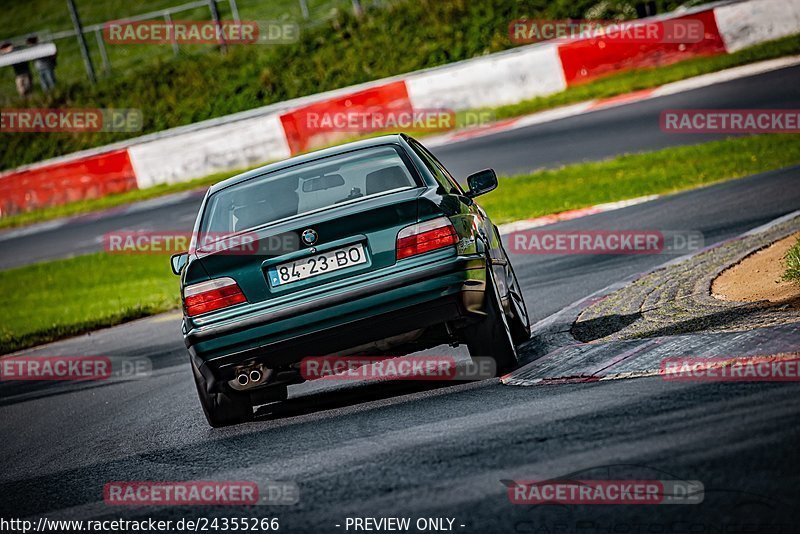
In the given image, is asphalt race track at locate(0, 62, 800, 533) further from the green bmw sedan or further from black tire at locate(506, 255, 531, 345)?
black tire at locate(506, 255, 531, 345)

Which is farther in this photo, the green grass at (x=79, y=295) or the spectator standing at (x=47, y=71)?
the spectator standing at (x=47, y=71)

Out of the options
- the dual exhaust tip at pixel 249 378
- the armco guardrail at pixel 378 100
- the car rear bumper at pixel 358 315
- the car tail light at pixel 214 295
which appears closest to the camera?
the car rear bumper at pixel 358 315

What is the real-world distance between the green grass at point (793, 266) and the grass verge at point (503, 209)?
269 inches

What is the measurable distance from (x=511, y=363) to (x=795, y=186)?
680cm

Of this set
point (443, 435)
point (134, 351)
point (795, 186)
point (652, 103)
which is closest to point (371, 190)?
point (443, 435)

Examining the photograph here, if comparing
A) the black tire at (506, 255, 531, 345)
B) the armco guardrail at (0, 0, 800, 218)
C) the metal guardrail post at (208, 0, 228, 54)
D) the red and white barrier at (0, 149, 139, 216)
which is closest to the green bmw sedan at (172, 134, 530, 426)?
the black tire at (506, 255, 531, 345)

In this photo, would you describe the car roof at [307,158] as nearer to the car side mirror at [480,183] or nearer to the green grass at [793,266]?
the car side mirror at [480,183]

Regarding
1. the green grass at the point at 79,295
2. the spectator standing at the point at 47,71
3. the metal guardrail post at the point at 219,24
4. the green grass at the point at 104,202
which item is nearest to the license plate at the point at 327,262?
the green grass at the point at 79,295

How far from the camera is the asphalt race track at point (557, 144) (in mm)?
17562

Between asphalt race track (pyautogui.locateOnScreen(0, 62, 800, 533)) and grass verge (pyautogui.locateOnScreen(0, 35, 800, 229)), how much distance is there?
11332 millimetres

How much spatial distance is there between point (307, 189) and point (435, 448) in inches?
96.4

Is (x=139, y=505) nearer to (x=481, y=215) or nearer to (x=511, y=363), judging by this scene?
(x=511, y=363)

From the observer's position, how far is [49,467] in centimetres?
694

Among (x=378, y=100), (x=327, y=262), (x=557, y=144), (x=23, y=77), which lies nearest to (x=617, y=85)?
(x=557, y=144)
